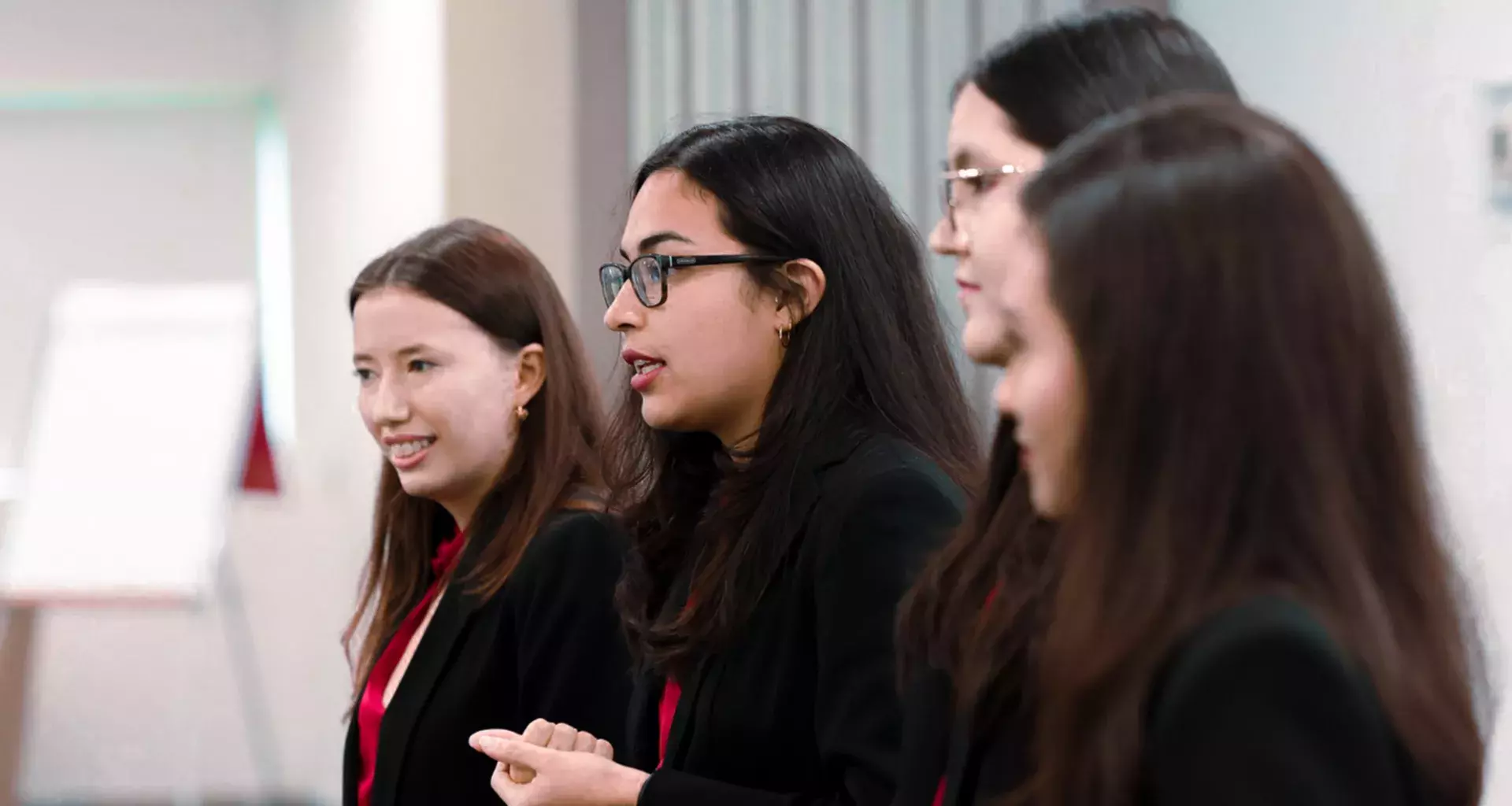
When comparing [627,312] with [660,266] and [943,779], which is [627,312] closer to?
[660,266]

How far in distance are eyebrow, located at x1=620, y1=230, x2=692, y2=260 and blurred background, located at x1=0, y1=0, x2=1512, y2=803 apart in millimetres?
545

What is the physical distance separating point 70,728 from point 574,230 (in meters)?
2.72

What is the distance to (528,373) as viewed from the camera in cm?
226

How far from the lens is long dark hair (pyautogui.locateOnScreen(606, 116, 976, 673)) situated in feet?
5.32

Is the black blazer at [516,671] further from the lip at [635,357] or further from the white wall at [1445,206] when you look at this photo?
the white wall at [1445,206]

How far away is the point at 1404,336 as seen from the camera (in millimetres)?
931

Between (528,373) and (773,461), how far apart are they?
2.32 feet

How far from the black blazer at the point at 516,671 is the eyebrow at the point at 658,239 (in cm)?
51

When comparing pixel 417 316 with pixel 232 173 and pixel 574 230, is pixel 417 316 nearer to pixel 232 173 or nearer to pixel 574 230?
pixel 574 230

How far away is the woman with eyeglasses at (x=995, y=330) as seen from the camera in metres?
1.09

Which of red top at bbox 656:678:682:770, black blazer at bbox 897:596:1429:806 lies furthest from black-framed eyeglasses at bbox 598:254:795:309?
black blazer at bbox 897:596:1429:806

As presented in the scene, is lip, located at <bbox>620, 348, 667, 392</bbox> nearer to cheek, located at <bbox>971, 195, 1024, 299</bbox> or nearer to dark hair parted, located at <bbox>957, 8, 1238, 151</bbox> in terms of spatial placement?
dark hair parted, located at <bbox>957, 8, 1238, 151</bbox>

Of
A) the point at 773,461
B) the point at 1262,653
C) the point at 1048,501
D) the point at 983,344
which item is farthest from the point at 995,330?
the point at 773,461

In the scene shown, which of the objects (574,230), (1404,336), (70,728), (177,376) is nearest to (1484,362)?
(1404,336)
